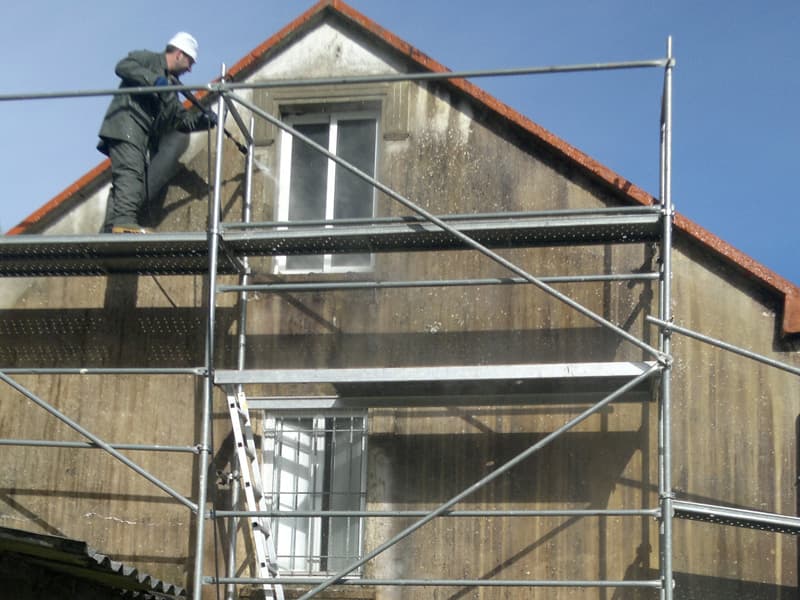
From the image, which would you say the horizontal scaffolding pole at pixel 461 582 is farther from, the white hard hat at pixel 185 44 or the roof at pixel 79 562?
the white hard hat at pixel 185 44

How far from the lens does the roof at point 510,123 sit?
9.16 metres

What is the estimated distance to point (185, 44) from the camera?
1009 cm

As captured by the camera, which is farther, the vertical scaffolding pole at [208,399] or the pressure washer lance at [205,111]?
the pressure washer lance at [205,111]

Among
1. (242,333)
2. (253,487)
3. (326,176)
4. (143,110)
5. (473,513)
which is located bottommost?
(473,513)

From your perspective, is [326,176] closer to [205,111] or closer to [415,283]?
[205,111]

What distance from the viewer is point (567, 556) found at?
899cm

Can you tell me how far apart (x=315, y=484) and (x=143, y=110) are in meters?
3.29

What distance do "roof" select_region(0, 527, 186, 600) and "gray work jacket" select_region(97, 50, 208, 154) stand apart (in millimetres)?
3298

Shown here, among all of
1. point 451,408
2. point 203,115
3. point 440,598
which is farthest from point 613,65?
point 440,598

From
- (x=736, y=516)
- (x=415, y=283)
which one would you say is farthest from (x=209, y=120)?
(x=736, y=516)

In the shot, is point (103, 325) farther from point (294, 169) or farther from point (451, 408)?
point (451, 408)

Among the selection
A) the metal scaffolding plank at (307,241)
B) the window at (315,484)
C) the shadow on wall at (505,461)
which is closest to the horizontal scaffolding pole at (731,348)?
the metal scaffolding plank at (307,241)

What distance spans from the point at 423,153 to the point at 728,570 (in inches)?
157

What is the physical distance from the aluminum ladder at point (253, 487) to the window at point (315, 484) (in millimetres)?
183
